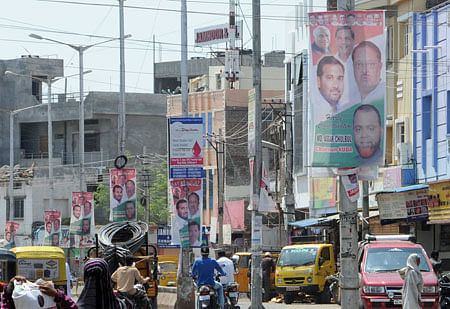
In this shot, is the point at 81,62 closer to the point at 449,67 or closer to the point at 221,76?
the point at 221,76

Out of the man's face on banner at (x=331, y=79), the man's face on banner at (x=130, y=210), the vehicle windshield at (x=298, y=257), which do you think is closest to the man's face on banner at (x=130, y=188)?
the man's face on banner at (x=130, y=210)

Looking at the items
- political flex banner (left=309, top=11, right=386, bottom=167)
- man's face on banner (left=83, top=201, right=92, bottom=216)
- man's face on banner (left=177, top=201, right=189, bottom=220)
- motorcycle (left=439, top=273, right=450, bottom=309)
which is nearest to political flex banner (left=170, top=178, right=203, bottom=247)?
man's face on banner (left=177, top=201, right=189, bottom=220)

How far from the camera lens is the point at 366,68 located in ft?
56.3

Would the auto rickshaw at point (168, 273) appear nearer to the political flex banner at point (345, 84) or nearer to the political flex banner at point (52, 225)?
the political flex banner at point (52, 225)

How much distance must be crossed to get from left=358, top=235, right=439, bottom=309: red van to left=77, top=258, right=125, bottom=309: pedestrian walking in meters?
11.0

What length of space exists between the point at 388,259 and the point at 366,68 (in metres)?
7.41

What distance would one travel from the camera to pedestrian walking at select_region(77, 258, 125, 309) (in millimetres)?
12242

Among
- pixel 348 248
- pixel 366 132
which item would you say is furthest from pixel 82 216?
pixel 366 132

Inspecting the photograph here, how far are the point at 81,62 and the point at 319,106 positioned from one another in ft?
122

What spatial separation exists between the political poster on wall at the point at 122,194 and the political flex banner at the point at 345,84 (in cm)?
1767

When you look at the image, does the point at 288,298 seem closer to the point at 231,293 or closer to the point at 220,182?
the point at 231,293

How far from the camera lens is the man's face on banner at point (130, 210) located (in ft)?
113

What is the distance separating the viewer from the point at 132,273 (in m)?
18.0

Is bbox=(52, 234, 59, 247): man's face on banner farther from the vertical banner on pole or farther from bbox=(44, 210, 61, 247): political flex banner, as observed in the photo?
the vertical banner on pole
